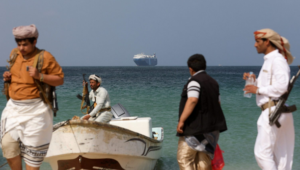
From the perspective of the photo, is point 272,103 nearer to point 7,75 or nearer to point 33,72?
point 33,72

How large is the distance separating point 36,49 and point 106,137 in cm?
239

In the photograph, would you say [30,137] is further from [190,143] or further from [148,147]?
[148,147]

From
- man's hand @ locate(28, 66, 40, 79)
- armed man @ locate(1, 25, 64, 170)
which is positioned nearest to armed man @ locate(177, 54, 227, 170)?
armed man @ locate(1, 25, 64, 170)

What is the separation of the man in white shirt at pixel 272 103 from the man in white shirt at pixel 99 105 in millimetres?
3682

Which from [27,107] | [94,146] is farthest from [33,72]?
[94,146]

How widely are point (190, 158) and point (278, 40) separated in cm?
158

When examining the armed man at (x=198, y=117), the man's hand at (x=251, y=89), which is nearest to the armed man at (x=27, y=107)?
the armed man at (x=198, y=117)

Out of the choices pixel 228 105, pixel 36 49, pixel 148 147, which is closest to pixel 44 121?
pixel 36 49

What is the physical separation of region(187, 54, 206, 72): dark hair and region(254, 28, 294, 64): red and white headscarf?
0.66 m

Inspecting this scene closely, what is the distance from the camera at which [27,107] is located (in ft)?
11.5

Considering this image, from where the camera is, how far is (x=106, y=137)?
18.7ft

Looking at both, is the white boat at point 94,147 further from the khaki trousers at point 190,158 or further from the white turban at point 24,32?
the white turban at point 24,32

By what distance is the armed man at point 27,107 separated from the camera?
3.49m

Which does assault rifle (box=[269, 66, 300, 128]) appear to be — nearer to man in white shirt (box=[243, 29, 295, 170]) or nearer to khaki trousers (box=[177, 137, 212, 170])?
man in white shirt (box=[243, 29, 295, 170])
